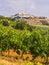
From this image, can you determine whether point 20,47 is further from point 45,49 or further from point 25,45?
point 45,49

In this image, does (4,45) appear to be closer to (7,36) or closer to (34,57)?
(7,36)

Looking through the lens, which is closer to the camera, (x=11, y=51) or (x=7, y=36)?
(x=7, y=36)

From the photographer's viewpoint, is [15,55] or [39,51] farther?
[15,55]

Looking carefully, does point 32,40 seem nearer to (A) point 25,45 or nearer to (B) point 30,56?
(A) point 25,45

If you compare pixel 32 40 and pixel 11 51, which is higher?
pixel 32 40

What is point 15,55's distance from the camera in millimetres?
44375

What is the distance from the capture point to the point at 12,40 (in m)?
40.0

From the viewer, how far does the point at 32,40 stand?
40.4 metres

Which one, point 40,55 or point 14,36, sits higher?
point 14,36

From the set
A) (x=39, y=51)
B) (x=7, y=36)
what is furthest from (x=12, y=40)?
(x=39, y=51)

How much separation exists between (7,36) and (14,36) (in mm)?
1527

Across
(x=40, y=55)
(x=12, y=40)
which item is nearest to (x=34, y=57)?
(x=40, y=55)

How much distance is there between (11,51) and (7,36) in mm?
6645

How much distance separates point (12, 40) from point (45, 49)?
5542 millimetres
